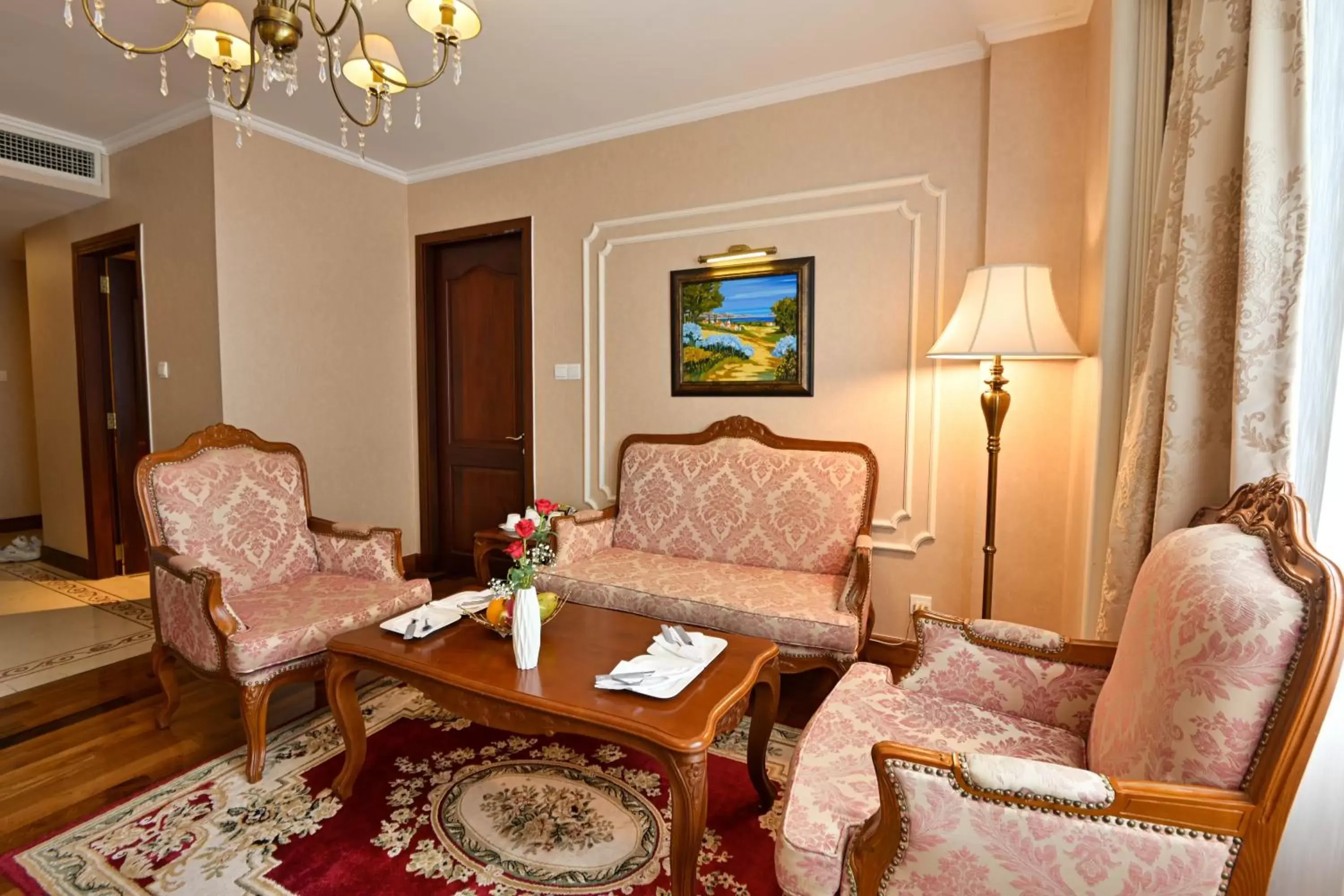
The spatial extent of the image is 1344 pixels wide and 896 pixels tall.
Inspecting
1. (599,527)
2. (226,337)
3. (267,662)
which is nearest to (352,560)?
(267,662)

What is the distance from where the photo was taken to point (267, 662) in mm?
2107

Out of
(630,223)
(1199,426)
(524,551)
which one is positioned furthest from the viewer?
(630,223)

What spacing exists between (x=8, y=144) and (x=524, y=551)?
3779 mm

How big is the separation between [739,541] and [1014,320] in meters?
1.45

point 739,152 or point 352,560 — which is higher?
point 739,152

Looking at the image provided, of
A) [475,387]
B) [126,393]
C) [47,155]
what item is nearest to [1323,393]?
[475,387]

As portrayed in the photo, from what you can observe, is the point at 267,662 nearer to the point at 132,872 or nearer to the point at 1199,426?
the point at 132,872

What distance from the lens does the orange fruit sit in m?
1.96

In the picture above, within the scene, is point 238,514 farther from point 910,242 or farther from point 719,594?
point 910,242

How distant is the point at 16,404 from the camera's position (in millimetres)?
5754

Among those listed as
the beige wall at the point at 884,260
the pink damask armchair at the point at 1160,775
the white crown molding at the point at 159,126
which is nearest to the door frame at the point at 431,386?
the beige wall at the point at 884,260

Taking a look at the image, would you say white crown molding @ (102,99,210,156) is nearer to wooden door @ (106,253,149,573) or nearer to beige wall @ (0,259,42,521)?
wooden door @ (106,253,149,573)

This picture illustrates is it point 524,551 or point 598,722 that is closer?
point 598,722

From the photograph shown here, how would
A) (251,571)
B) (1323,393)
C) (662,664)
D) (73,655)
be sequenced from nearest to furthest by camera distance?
(1323,393) → (662,664) → (251,571) → (73,655)
